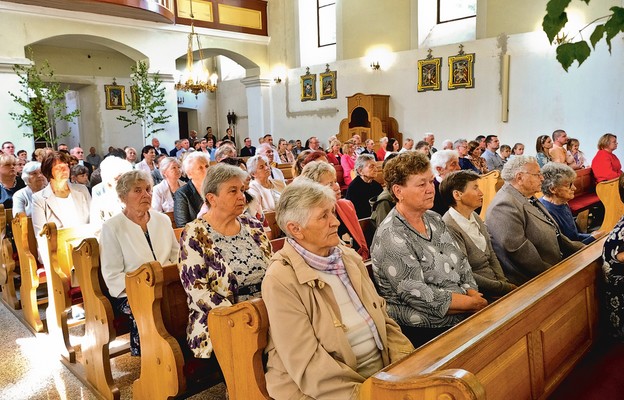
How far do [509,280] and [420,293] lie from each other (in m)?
1.12

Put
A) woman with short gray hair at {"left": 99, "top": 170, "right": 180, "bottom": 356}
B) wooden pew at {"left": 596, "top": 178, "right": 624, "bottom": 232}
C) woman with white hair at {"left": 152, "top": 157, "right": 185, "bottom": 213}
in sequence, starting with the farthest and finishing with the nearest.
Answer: wooden pew at {"left": 596, "top": 178, "right": 624, "bottom": 232}, woman with white hair at {"left": 152, "top": 157, "right": 185, "bottom": 213}, woman with short gray hair at {"left": 99, "top": 170, "right": 180, "bottom": 356}

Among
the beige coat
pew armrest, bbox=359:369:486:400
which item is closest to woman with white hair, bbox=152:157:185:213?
the beige coat

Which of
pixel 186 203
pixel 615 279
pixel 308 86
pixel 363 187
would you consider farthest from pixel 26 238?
pixel 308 86

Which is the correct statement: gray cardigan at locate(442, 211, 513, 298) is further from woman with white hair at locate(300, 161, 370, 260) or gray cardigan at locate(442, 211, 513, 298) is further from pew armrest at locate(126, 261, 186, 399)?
pew armrest at locate(126, 261, 186, 399)

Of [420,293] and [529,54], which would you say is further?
[529,54]

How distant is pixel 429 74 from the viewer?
11148 millimetres

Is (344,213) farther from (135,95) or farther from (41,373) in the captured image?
(135,95)

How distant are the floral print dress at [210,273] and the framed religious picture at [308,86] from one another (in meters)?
11.6

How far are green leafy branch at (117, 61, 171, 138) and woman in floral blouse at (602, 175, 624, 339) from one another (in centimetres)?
1003

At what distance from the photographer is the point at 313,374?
158 cm

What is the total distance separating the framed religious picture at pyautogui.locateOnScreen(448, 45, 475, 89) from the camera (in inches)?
412

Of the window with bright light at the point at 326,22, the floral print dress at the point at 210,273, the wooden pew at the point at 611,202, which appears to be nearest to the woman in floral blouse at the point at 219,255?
the floral print dress at the point at 210,273

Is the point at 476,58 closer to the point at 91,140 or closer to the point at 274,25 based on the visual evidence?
the point at 274,25

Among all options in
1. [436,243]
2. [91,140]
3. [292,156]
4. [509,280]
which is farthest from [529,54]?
[91,140]
